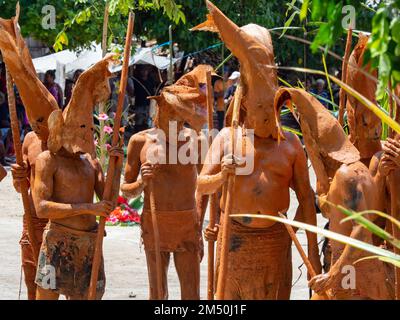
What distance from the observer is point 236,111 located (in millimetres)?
6871

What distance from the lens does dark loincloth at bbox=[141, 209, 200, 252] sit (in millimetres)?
8195

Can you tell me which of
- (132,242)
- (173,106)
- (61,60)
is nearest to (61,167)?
(173,106)

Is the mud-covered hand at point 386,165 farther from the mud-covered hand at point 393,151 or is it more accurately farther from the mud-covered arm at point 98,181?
the mud-covered arm at point 98,181

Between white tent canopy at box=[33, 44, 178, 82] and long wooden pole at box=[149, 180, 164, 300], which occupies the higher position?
white tent canopy at box=[33, 44, 178, 82]

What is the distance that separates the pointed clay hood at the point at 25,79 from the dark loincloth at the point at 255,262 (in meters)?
1.61

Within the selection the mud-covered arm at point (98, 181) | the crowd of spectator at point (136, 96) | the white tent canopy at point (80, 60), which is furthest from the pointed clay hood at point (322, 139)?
the white tent canopy at point (80, 60)

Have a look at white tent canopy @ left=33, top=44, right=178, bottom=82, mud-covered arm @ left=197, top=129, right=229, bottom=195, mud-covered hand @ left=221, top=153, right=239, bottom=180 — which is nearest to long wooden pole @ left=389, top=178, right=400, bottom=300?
mud-covered hand @ left=221, top=153, right=239, bottom=180

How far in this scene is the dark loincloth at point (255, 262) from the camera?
280 inches

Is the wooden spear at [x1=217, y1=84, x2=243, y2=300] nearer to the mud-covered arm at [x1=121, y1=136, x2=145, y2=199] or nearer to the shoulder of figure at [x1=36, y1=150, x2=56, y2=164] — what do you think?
the shoulder of figure at [x1=36, y1=150, x2=56, y2=164]

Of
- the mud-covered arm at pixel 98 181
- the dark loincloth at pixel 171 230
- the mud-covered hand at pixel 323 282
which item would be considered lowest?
the mud-covered hand at pixel 323 282

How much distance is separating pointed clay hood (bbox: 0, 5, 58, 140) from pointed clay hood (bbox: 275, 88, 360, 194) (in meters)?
2.06

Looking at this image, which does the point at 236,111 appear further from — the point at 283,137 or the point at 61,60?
the point at 61,60

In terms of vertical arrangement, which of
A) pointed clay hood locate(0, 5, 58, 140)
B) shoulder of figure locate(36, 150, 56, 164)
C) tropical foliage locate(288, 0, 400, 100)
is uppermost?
pointed clay hood locate(0, 5, 58, 140)
